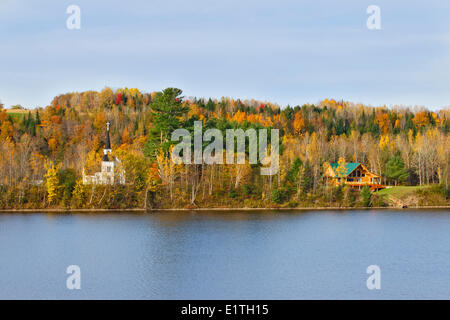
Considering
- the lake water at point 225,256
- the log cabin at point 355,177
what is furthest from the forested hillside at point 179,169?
the lake water at point 225,256

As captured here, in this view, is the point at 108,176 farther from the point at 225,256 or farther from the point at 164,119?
the point at 225,256

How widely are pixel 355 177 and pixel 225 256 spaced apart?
144 feet

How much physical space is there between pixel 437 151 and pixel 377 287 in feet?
186

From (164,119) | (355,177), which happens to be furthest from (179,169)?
(355,177)

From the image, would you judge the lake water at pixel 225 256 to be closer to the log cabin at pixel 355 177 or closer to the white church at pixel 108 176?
the white church at pixel 108 176

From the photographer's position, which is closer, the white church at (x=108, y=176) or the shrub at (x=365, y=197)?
the white church at (x=108, y=176)

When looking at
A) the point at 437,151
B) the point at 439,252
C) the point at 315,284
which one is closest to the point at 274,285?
the point at 315,284

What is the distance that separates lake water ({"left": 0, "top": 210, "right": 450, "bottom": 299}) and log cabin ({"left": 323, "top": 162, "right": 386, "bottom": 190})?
57.7 feet

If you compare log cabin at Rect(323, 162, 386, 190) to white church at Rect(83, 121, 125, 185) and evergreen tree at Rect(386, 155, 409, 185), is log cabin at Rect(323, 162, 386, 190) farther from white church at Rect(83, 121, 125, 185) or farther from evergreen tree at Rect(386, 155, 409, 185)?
white church at Rect(83, 121, 125, 185)

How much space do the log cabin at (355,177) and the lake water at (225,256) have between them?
57.7 ft

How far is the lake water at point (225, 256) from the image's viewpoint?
2678 cm

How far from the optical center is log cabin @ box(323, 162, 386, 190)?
235 ft

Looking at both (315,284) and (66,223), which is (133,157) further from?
(315,284)

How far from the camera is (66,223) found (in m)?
49.7
